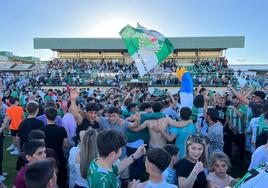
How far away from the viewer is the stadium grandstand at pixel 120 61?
85.3 feet

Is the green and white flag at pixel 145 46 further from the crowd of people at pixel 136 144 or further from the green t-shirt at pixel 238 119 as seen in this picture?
the green t-shirt at pixel 238 119

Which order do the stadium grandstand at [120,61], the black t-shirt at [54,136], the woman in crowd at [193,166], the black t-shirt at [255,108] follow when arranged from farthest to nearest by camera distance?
the stadium grandstand at [120,61]
the black t-shirt at [255,108]
the black t-shirt at [54,136]
the woman in crowd at [193,166]

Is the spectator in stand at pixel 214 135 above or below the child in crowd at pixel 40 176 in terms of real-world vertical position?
below

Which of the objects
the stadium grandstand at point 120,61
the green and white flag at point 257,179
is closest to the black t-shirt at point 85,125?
the green and white flag at point 257,179

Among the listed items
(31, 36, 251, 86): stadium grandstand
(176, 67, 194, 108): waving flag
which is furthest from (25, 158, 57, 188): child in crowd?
(31, 36, 251, 86): stadium grandstand

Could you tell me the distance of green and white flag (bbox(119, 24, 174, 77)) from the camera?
385 inches

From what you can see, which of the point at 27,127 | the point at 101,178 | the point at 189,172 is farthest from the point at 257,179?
the point at 27,127

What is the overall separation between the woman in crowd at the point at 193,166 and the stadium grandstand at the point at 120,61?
2120cm

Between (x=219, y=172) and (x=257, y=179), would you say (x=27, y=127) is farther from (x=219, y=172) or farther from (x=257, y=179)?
(x=257, y=179)

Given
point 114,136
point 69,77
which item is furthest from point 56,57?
point 114,136

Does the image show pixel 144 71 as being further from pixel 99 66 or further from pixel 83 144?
pixel 99 66

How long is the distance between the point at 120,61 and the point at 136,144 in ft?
107

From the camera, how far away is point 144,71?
376 inches

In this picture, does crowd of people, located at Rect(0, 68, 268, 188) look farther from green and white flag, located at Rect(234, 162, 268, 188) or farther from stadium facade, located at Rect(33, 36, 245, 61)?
stadium facade, located at Rect(33, 36, 245, 61)
